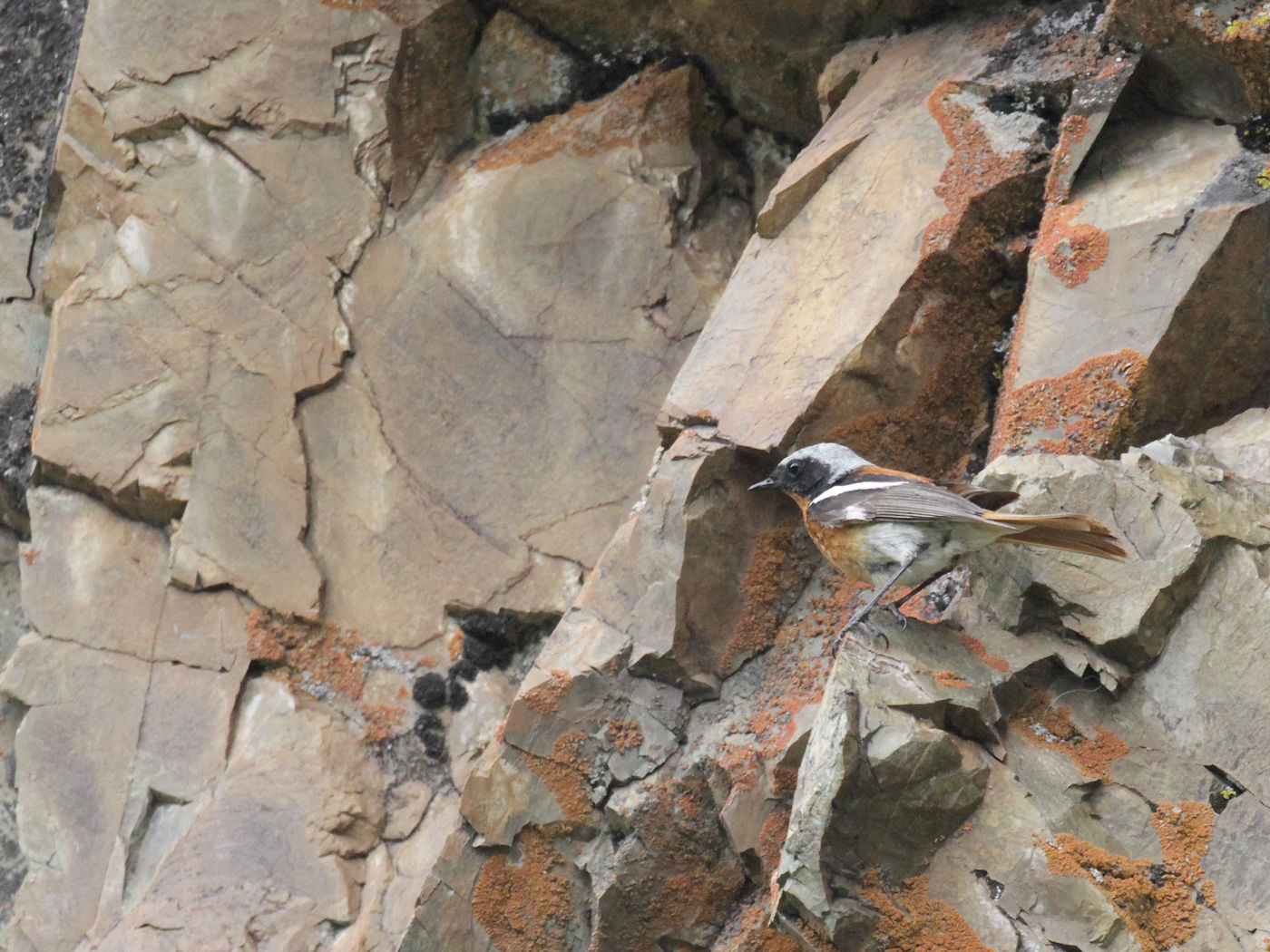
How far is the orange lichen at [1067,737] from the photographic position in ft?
16.6

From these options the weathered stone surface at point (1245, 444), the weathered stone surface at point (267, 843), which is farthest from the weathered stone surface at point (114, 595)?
the weathered stone surface at point (1245, 444)

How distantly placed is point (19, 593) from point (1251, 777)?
7281mm

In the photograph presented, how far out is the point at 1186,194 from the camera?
6.07 metres

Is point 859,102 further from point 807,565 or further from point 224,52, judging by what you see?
point 224,52

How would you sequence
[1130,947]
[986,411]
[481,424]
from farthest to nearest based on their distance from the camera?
[481,424], [986,411], [1130,947]

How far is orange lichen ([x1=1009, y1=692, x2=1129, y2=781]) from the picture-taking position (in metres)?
5.05

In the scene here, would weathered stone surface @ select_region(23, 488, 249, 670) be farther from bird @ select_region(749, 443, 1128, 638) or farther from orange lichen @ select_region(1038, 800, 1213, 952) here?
orange lichen @ select_region(1038, 800, 1213, 952)

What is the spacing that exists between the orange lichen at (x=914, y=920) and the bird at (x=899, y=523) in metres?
1.05

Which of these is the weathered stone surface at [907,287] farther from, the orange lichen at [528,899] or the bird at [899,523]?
the orange lichen at [528,899]

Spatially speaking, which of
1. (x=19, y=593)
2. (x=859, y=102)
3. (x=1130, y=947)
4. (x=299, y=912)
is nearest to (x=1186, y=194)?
(x=859, y=102)

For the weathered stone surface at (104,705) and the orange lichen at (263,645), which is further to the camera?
the orange lichen at (263,645)

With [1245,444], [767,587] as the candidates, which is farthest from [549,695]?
[1245,444]

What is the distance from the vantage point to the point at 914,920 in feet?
16.1

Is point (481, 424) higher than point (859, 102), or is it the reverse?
point (859, 102)
